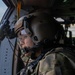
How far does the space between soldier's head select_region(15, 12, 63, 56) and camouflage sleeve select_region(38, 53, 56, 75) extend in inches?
21.9

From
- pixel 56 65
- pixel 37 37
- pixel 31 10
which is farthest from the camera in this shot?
pixel 31 10

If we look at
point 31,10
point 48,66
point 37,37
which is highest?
point 31,10

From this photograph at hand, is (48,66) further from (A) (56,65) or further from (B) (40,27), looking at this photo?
(B) (40,27)

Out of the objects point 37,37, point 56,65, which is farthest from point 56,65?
point 37,37

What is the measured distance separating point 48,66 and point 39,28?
0.74 meters

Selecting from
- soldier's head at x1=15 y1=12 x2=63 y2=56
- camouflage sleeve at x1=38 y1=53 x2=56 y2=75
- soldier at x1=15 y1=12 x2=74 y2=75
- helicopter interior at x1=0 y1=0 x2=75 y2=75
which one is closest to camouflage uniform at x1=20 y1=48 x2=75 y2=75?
camouflage sleeve at x1=38 y1=53 x2=56 y2=75

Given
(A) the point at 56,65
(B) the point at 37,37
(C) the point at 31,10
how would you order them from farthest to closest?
1. (C) the point at 31,10
2. (B) the point at 37,37
3. (A) the point at 56,65

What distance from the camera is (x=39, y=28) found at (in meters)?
2.49

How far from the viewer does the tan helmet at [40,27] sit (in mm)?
2447

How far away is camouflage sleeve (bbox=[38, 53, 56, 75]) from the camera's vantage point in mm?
1773

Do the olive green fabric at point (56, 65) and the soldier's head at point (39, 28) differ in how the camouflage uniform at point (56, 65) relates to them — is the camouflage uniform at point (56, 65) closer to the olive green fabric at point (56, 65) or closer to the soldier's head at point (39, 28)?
the olive green fabric at point (56, 65)

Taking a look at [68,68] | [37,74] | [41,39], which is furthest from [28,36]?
[68,68]

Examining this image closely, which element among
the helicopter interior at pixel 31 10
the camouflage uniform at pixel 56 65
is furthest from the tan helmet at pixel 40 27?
the camouflage uniform at pixel 56 65

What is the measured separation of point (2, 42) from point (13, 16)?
36 centimetres
